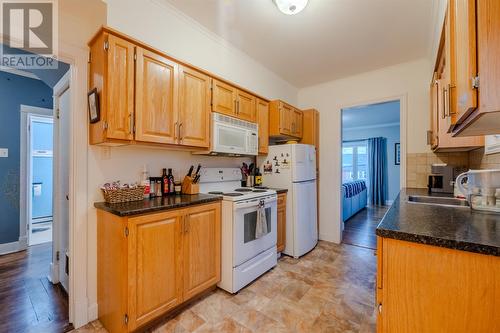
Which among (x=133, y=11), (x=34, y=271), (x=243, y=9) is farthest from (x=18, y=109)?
(x=243, y=9)

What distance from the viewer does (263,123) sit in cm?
300

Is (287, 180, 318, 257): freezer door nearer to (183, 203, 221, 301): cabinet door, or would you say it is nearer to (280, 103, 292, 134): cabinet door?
(280, 103, 292, 134): cabinet door

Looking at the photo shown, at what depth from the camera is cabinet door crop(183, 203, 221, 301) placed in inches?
71.4

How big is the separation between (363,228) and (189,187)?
361 cm

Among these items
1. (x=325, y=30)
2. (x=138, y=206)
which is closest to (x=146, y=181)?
(x=138, y=206)

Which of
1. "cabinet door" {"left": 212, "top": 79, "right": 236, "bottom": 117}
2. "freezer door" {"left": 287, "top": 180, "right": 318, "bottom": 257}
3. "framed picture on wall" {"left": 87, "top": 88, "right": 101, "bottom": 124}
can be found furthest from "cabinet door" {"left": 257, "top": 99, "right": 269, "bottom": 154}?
"framed picture on wall" {"left": 87, "top": 88, "right": 101, "bottom": 124}

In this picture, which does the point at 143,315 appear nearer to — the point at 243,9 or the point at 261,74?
the point at 243,9

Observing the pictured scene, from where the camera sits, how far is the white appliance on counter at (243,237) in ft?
6.84

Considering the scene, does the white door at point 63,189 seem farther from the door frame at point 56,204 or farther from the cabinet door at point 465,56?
the cabinet door at point 465,56

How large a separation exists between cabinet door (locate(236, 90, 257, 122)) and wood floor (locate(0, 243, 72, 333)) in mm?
2413

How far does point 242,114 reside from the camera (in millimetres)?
2645

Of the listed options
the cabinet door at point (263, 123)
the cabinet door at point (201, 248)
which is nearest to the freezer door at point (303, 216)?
the cabinet door at point (263, 123)

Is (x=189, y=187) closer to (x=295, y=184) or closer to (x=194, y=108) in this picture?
(x=194, y=108)

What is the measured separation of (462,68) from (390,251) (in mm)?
794
